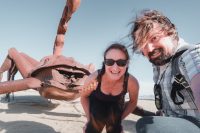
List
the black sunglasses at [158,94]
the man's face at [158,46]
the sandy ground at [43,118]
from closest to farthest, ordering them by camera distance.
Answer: the man's face at [158,46] → the black sunglasses at [158,94] → the sandy ground at [43,118]

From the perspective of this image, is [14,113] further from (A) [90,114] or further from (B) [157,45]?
(B) [157,45]

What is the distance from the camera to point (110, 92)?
11.6ft

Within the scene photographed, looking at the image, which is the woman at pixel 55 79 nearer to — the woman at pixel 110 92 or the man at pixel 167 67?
the woman at pixel 110 92

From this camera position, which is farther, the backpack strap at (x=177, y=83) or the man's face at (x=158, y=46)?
the man's face at (x=158, y=46)

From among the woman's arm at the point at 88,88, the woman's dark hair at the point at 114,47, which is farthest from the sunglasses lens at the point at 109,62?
the woman's arm at the point at 88,88

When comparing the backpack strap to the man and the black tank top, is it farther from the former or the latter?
the black tank top

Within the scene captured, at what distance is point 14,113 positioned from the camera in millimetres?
5840

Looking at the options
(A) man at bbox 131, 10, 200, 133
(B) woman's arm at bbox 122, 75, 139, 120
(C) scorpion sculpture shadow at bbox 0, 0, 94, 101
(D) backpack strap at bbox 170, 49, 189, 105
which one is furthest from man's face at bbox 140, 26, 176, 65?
(C) scorpion sculpture shadow at bbox 0, 0, 94, 101

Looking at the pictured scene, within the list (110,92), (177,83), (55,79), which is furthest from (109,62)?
(55,79)

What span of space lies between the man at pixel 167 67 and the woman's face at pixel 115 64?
2.21ft

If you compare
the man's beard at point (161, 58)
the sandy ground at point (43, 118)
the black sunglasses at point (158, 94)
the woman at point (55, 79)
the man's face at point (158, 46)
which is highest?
the man's face at point (158, 46)

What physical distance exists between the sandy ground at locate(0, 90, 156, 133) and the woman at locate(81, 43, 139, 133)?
3.72 ft

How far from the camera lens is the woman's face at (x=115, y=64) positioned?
3264 millimetres

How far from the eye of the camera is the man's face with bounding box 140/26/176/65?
2299 mm
